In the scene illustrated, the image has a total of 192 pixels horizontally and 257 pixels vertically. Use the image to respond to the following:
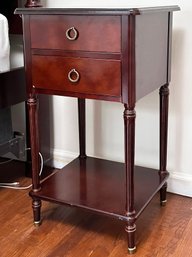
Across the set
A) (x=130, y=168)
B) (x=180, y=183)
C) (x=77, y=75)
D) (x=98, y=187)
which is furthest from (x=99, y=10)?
(x=180, y=183)

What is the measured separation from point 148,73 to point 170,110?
41 cm

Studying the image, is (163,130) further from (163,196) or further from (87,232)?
(87,232)

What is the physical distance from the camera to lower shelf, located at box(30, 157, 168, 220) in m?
1.34

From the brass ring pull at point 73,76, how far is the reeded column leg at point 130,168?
18cm

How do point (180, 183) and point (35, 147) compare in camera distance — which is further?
point (180, 183)

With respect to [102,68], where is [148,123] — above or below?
below

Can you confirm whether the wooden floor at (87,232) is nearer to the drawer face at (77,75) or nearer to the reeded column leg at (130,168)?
the reeded column leg at (130,168)

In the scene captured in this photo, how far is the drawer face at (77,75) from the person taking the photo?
1162mm

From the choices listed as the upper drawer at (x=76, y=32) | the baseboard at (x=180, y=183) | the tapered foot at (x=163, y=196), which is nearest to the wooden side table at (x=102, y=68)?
the upper drawer at (x=76, y=32)

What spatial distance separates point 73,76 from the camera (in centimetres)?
123

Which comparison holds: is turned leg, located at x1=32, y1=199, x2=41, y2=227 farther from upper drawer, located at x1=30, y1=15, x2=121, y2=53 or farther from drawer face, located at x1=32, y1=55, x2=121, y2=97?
upper drawer, located at x1=30, y1=15, x2=121, y2=53

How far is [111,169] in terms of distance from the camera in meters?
1.61

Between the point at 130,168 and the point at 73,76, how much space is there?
333mm

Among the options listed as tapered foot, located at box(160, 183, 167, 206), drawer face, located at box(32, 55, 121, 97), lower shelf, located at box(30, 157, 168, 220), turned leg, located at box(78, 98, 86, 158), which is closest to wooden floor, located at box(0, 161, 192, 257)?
tapered foot, located at box(160, 183, 167, 206)
